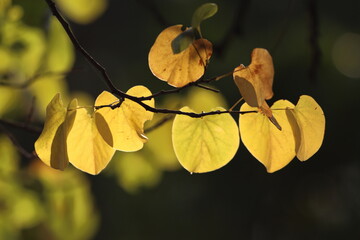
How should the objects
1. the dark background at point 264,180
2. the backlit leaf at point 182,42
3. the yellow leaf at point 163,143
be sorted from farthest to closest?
the dark background at point 264,180 < the yellow leaf at point 163,143 < the backlit leaf at point 182,42

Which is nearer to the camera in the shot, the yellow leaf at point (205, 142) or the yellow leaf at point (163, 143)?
the yellow leaf at point (205, 142)

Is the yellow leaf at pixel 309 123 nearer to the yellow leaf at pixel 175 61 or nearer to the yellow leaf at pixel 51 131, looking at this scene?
the yellow leaf at pixel 175 61

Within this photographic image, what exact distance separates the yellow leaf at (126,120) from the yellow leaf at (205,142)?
0.05 m

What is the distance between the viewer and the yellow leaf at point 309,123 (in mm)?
616

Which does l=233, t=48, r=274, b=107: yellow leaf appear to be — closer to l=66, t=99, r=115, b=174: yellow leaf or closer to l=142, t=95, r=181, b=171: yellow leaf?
l=66, t=99, r=115, b=174: yellow leaf

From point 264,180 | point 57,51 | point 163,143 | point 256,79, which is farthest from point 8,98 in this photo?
point 264,180

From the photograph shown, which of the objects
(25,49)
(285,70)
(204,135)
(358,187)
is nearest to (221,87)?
(285,70)

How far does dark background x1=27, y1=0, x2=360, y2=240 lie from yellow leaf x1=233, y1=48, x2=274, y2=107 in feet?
10.1

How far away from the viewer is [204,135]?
67cm

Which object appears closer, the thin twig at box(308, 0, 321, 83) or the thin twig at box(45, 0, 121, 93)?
the thin twig at box(45, 0, 121, 93)

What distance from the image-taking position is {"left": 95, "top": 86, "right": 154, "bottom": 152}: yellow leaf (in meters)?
0.61

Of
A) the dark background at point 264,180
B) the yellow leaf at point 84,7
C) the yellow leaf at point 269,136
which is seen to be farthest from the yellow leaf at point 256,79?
the dark background at point 264,180

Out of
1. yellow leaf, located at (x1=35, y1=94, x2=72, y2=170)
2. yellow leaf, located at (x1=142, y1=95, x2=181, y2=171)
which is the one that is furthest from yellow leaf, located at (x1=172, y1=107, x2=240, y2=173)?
yellow leaf, located at (x1=142, y1=95, x2=181, y2=171)

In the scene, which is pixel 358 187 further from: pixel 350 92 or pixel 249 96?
pixel 249 96
